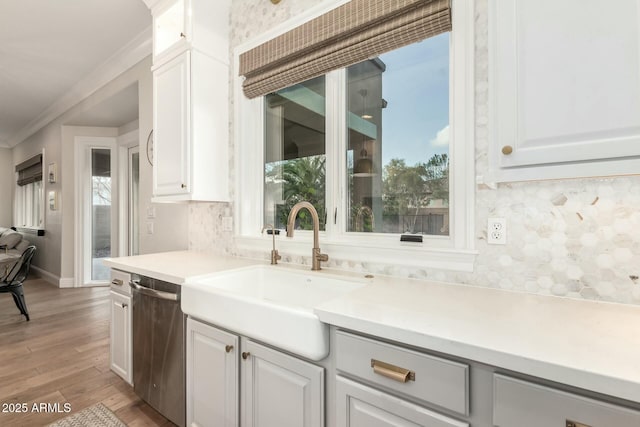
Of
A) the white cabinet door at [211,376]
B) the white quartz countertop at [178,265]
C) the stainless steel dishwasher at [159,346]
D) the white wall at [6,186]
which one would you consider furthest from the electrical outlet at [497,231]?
the white wall at [6,186]

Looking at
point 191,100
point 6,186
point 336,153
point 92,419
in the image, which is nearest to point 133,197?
point 191,100

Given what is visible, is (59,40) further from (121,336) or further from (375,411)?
(375,411)

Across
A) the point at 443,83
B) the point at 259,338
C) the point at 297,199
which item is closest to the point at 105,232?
the point at 297,199

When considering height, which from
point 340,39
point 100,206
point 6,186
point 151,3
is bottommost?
point 100,206

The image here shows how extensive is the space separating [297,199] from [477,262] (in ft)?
3.80

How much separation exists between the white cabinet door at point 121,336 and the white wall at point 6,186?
23.0 ft

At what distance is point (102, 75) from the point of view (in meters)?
3.55

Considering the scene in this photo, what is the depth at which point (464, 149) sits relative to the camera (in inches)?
51.3

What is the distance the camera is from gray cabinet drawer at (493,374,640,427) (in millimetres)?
601

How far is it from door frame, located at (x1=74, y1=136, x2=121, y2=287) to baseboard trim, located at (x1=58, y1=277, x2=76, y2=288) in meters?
0.05

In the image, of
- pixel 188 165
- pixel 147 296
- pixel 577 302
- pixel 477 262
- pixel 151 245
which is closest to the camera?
pixel 577 302

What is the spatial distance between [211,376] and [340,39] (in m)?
1.76

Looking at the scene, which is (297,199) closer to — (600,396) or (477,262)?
(477,262)

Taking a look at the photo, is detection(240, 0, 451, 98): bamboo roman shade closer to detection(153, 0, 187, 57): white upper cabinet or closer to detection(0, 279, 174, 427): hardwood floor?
detection(153, 0, 187, 57): white upper cabinet
